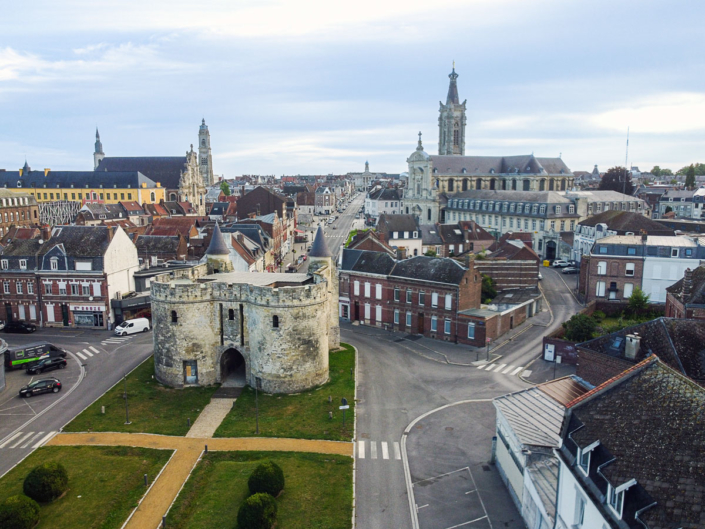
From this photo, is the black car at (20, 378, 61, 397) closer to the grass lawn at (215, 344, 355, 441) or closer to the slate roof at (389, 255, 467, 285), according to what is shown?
the grass lawn at (215, 344, 355, 441)

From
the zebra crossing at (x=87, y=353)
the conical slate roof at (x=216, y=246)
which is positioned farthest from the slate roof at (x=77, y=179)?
the conical slate roof at (x=216, y=246)

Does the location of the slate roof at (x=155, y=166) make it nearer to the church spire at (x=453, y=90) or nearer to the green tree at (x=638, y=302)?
the church spire at (x=453, y=90)

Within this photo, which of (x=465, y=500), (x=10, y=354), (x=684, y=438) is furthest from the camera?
(x=10, y=354)

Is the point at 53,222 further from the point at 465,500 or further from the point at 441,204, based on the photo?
the point at 465,500

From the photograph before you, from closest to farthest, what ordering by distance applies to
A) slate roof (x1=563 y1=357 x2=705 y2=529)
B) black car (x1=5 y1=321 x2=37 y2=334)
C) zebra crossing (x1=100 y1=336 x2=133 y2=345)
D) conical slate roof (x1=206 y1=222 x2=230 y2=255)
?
slate roof (x1=563 y1=357 x2=705 y2=529) < conical slate roof (x1=206 y1=222 x2=230 y2=255) < zebra crossing (x1=100 y1=336 x2=133 y2=345) < black car (x1=5 y1=321 x2=37 y2=334)

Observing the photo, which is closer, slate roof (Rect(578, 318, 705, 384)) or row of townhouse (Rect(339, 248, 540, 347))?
slate roof (Rect(578, 318, 705, 384))

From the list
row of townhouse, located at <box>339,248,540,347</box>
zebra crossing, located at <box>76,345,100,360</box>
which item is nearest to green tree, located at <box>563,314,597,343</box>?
row of townhouse, located at <box>339,248,540,347</box>

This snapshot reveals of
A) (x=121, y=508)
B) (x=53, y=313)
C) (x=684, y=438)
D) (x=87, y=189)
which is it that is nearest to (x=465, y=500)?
(x=684, y=438)
